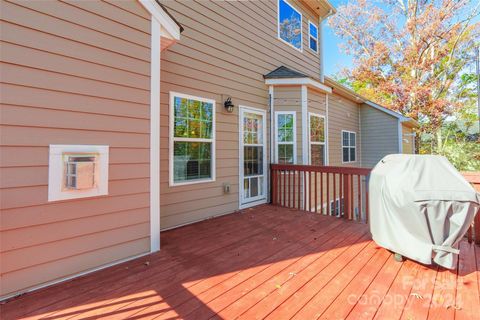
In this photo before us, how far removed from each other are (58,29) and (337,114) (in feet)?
26.5

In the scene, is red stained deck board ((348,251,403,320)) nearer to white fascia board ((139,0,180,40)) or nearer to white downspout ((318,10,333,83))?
white fascia board ((139,0,180,40))

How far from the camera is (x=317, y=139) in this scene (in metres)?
6.22

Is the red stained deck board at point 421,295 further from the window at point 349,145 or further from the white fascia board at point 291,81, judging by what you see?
the window at point 349,145

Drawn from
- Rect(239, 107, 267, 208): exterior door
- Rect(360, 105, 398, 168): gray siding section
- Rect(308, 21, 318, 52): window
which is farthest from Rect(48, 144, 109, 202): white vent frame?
Rect(360, 105, 398, 168): gray siding section

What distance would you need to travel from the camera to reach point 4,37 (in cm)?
183

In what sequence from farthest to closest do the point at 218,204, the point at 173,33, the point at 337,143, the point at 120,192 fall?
the point at 337,143 → the point at 218,204 → the point at 173,33 → the point at 120,192

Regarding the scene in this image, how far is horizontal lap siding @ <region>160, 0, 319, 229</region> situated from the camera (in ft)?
11.8

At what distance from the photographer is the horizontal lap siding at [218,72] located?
3.60 m

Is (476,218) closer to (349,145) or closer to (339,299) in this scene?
(339,299)

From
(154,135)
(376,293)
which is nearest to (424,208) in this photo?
(376,293)

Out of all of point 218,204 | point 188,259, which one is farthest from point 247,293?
point 218,204

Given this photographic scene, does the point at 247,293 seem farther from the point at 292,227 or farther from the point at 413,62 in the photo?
the point at 413,62

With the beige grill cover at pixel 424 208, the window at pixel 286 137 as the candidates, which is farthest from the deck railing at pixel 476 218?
the window at pixel 286 137

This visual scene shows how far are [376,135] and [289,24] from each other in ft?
20.5
